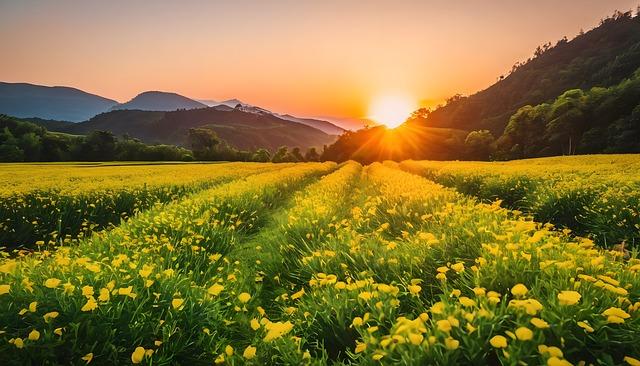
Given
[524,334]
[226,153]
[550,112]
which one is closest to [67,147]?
[226,153]

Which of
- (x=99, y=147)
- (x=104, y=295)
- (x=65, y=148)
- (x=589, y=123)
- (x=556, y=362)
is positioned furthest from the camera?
(x=99, y=147)

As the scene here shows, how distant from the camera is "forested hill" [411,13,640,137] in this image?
5655 inches

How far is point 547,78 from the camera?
15750 cm

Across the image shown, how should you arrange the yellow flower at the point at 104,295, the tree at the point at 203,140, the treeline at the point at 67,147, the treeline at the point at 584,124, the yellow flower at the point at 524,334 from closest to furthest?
the yellow flower at the point at 524,334, the yellow flower at the point at 104,295, the treeline at the point at 584,124, the treeline at the point at 67,147, the tree at the point at 203,140

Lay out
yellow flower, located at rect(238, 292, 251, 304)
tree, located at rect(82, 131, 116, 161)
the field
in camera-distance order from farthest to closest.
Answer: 1. tree, located at rect(82, 131, 116, 161)
2. yellow flower, located at rect(238, 292, 251, 304)
3. the field

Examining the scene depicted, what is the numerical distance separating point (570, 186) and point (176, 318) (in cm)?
1141

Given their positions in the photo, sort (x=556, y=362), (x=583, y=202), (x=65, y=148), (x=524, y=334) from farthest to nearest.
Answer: (x=65, y=148), (x=583, y=202), (x=524, y=334), (x=556, y=362)

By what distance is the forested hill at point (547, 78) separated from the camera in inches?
5655

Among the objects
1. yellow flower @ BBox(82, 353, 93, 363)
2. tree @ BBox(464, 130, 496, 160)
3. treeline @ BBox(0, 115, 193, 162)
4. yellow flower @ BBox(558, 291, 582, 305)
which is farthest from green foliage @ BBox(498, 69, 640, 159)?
yellow flower @ BBox(82, 353, 93, 363)

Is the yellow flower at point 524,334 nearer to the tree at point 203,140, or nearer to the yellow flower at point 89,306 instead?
the yellow flower at point 89,306

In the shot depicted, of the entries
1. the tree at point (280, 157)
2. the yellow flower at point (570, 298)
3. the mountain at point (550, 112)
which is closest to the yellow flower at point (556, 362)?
the yellow flower at point (570, 298)

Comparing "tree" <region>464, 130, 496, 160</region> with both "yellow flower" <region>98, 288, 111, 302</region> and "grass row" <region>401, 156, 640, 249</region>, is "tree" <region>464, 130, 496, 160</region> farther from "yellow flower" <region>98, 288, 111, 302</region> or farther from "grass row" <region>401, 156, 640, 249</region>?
"yellow flower" <region>98, 288, 111, 302</region>

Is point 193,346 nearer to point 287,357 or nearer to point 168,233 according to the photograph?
point 287,357

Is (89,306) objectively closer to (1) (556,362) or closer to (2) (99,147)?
(1) (556,362)
